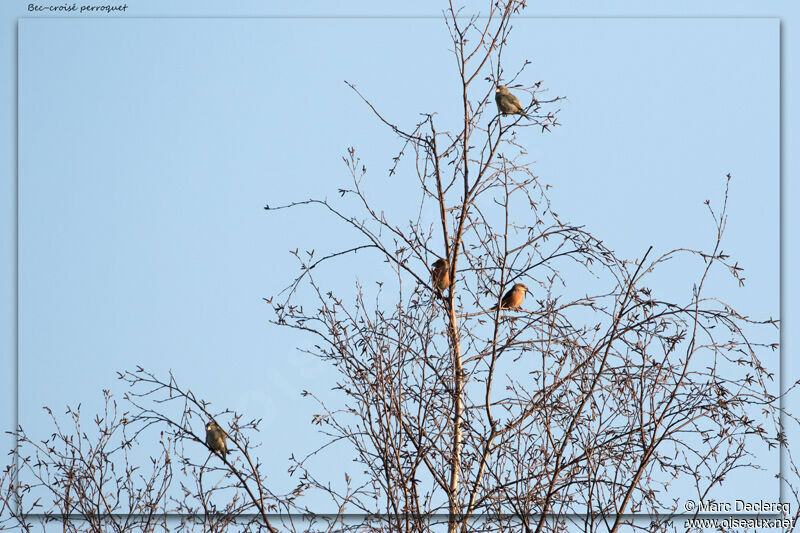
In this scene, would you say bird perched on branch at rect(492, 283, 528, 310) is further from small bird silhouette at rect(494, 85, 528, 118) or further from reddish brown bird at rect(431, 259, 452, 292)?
reddish brown bird at rect(431, 259, 452, 292)

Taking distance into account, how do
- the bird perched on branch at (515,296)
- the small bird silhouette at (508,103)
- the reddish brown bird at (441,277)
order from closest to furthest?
the reddish brown bird at (441,277) → the small bird silhouette at (508,103) → the bird perched on branch at (515,296)

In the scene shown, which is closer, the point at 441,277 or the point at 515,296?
the point at 441,277

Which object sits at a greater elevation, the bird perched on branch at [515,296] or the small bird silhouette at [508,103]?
the small bird silhouette at [508,103]

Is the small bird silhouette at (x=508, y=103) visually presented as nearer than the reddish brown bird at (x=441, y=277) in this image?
No

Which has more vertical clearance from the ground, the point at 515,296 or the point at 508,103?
the point at 508,103

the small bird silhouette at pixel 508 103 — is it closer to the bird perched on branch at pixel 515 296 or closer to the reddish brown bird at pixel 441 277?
the bird perched on branch at pixel 515 296

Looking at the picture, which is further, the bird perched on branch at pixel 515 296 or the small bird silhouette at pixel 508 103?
the bird perched on branch at pixel 515 296

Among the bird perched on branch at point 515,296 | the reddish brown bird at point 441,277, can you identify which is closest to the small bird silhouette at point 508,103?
the bird perched on branch at point 515,296

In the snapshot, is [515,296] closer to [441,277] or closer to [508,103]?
[508,103]

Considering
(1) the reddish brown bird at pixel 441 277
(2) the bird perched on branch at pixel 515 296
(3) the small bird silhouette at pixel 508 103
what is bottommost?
(1) the reddish brown bird at pixel 441 277

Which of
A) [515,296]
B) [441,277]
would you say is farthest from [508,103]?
[441,277]

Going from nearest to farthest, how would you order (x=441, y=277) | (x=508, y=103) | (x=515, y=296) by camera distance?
(x=441, y=277) → (x=508, y=103) → (x=515, y=296)

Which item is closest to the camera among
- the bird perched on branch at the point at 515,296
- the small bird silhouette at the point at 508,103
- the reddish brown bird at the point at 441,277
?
the reddish brown bird at the point at 441,277

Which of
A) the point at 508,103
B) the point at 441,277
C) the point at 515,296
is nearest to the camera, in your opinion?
the point at 441,277
